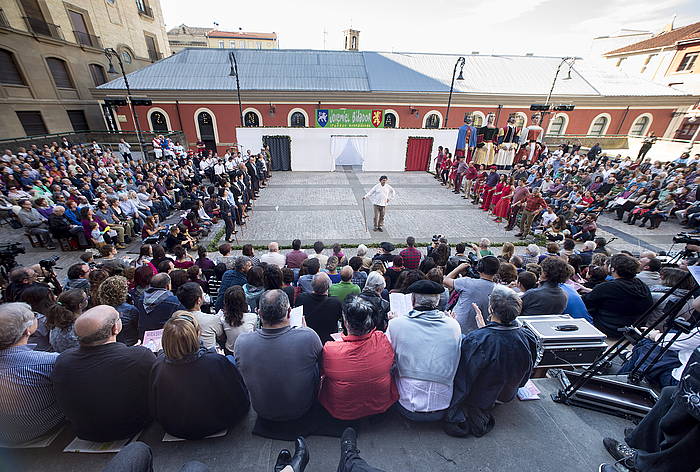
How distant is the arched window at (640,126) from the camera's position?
2394 centimetres

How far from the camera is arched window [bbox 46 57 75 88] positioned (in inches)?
786

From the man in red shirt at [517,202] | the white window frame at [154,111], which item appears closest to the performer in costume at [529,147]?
the man in red shirt at [517,202]

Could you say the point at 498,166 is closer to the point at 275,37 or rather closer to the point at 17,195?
the point at 17,195

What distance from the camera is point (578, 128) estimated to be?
23.9m

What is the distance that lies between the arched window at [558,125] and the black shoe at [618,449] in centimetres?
2810

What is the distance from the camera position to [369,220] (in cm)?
1070

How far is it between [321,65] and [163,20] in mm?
19818

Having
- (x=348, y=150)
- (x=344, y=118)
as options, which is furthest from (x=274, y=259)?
(x=344, y=118)

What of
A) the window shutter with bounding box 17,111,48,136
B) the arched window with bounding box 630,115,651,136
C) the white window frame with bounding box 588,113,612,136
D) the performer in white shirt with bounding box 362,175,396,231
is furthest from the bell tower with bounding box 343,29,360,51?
the performer in white shirt with bounding box 362,175,396,231

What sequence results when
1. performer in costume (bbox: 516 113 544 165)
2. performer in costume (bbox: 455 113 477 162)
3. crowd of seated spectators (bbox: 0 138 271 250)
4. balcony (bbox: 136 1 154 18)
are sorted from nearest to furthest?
1. crowd of seated spectators (bbox: 0 138 271 250)
2. performer in costume (bbox: 455 113 477 162)
3. performer in costume (bbox: 516 113 544 165)
4. balcony (bbox: 136 1 154 18)

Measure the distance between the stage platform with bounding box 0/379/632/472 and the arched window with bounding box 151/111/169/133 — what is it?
23.7 metres

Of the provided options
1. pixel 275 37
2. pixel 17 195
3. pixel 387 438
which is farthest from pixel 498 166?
pixel 275 37

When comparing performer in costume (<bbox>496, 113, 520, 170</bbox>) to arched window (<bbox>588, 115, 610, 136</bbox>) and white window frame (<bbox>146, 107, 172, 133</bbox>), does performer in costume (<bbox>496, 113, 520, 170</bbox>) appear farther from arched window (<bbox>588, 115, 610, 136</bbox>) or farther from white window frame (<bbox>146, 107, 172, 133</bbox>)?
white window frame (<bbox>146, 107, 172, 133</bbox>)

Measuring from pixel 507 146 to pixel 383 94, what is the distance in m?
10.0
